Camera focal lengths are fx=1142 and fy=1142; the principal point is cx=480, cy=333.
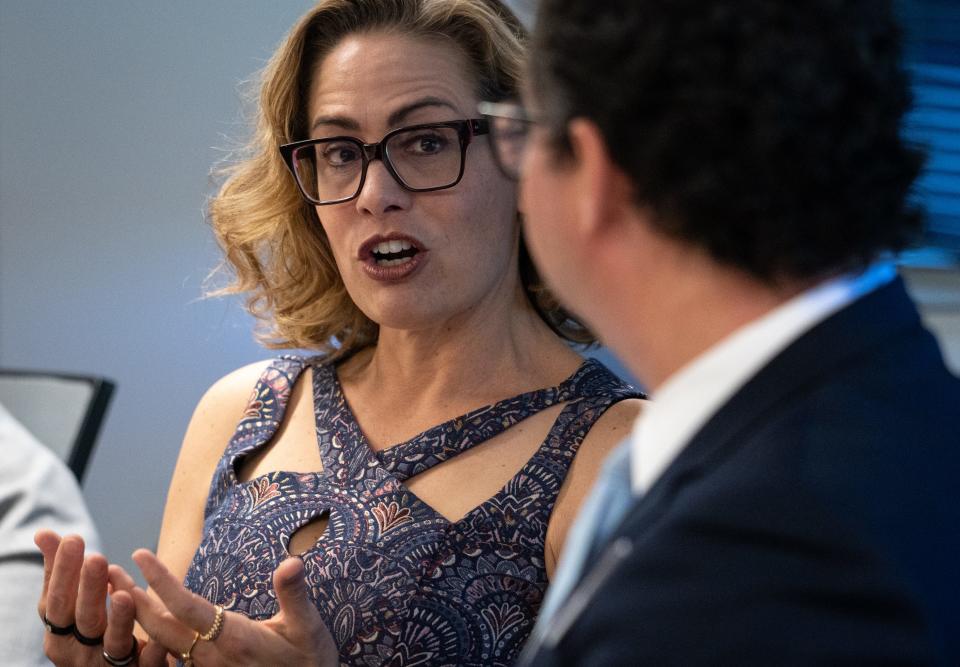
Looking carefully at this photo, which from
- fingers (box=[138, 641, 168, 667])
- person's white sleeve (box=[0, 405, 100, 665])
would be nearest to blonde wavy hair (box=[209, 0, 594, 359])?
person's white sleeve (box=[0, 405, 100, 665])

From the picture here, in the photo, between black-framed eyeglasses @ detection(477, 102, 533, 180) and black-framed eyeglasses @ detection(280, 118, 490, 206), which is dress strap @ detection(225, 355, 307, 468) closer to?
black-framed eyeglasses @ detection(280, 118, 490, 206)

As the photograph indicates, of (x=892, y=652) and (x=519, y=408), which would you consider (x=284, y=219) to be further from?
(x=892, y=652)

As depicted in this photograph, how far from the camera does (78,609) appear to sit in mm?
1295

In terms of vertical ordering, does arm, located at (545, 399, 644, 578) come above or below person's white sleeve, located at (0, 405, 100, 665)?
above

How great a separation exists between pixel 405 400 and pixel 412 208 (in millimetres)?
286

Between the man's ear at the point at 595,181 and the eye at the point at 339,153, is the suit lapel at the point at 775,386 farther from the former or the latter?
the eye at the point at 339,153

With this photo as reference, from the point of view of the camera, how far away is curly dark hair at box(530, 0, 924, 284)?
0.61 meters

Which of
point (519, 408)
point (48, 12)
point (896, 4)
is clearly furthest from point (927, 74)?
point (48, 12)

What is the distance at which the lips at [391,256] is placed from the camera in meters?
1.47

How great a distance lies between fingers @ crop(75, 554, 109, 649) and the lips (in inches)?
19.3

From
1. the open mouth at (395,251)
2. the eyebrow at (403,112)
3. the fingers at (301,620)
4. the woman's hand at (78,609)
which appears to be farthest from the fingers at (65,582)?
the eyebrow at (403,112)

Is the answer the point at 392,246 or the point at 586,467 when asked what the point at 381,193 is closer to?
the point at 392,246

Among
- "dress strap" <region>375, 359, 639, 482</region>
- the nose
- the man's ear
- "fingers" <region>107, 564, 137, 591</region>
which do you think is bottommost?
"fingers" <region>107, 564, 137, 591</region>

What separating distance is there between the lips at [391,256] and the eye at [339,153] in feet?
0.42
